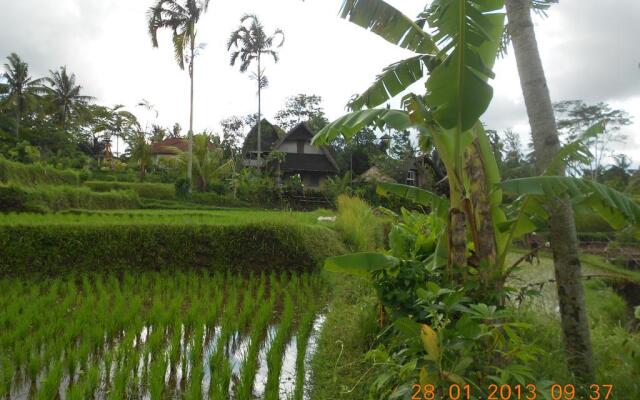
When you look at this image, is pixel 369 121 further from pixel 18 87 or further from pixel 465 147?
pixel 18 87

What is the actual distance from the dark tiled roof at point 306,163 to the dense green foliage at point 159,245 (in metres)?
21.8

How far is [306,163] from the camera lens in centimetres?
2967

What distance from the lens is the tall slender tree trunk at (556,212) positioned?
273 cm

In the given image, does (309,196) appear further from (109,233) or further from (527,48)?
(527,48)

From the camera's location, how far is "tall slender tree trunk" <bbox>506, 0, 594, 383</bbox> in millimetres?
2734

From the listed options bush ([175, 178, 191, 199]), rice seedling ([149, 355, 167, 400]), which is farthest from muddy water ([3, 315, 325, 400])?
bush ([175, 178, 191, 199])

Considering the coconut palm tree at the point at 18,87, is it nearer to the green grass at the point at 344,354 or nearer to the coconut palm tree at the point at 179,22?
the coconut palm tree at the point at 179,22

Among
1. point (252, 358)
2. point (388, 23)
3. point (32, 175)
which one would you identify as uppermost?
point (388, 23)

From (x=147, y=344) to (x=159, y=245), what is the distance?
3.56m

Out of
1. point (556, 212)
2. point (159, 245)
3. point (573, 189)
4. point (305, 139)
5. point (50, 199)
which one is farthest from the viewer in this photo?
point (305, 139)

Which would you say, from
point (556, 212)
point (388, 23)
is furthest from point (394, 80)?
point (556, 212)

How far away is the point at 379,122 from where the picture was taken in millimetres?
3061
